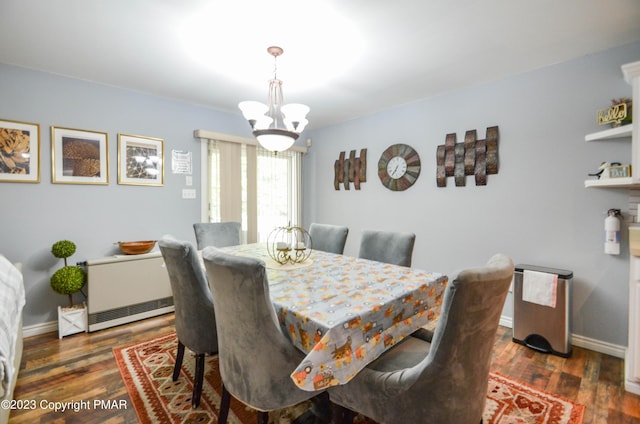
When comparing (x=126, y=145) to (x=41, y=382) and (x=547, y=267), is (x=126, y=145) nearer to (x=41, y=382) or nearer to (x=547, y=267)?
(x=41, y=382)

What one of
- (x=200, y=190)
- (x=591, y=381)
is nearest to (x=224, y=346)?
(x=591, y=381)

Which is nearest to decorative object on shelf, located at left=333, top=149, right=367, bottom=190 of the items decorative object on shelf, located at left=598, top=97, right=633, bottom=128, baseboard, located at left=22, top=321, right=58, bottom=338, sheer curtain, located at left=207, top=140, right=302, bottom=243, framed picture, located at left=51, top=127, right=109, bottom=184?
sheer curtain, located at left=207, top=140, right=302, bottom=243

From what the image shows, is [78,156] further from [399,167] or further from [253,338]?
[399,167]

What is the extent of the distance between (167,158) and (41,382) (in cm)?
229

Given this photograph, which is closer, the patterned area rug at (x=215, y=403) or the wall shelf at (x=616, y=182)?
the patterned area rug at (x=215, y=403)

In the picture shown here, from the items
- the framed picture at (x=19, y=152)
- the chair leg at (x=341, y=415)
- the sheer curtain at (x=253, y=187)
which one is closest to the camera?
the chair leg at (x=341, y=415)

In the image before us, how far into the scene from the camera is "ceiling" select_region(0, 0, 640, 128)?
1.80 meters

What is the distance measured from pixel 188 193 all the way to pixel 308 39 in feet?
7.70

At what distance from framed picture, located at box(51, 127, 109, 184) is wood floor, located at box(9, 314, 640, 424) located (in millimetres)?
1469

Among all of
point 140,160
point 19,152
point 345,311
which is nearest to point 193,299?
point 345,311

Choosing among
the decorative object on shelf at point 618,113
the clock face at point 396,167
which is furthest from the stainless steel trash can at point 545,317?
the clock face at point 396,167

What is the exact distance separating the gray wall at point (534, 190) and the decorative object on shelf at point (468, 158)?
65mm

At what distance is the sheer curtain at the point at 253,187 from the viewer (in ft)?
12.4

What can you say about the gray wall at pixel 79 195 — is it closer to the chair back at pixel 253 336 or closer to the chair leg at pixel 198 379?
the chair leg at pixel 198 379
